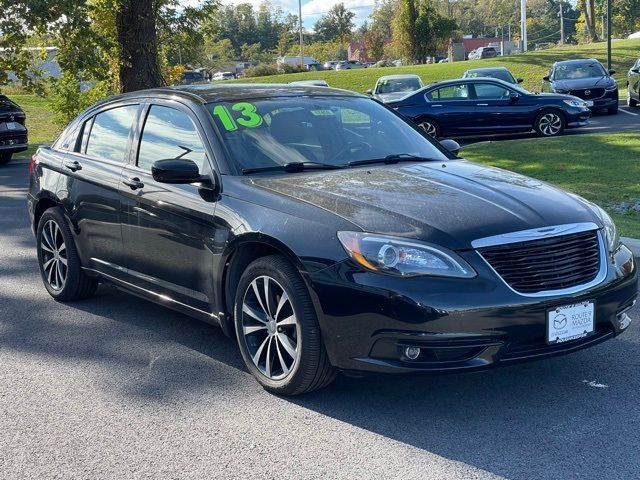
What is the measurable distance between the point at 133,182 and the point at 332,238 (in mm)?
2003

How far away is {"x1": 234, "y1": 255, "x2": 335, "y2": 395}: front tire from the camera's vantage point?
4.64 metres

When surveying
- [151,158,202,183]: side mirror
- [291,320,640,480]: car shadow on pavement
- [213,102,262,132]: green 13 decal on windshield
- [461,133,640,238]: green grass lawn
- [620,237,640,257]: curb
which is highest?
[213,102,262,132]: green 13 decal on windshield

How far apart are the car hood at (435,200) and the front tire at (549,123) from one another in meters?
14.8

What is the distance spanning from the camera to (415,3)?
5734 cm

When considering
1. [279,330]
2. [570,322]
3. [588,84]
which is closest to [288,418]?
[279,330]

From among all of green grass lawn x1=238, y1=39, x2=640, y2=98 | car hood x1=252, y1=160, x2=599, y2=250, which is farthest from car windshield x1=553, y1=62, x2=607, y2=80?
car hood x1=252, y1=160, x2=599, y2=250

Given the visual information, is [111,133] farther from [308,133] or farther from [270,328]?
[270,328]

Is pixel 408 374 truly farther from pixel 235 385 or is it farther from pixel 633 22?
pixel 633 22

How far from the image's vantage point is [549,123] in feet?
65.2

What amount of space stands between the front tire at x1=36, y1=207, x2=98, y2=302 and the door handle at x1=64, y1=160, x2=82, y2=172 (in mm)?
349

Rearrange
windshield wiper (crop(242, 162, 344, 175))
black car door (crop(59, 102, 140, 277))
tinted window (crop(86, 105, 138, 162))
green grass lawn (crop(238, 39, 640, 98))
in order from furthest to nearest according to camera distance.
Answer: green grass lawn (crop(238, 39, 640, 98)), tinted window (crop(86, 105, 138, 162)), black car door (crop(59, 102, 140, 277)), windshield wiper (crop(242, 162, 344, 175))

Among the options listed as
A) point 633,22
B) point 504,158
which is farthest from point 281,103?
point 633,22

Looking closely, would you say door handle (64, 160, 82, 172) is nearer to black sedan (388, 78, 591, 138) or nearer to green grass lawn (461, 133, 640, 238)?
green grass lawn (461, 133, 640, 238)

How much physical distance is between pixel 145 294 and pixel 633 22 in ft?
296
